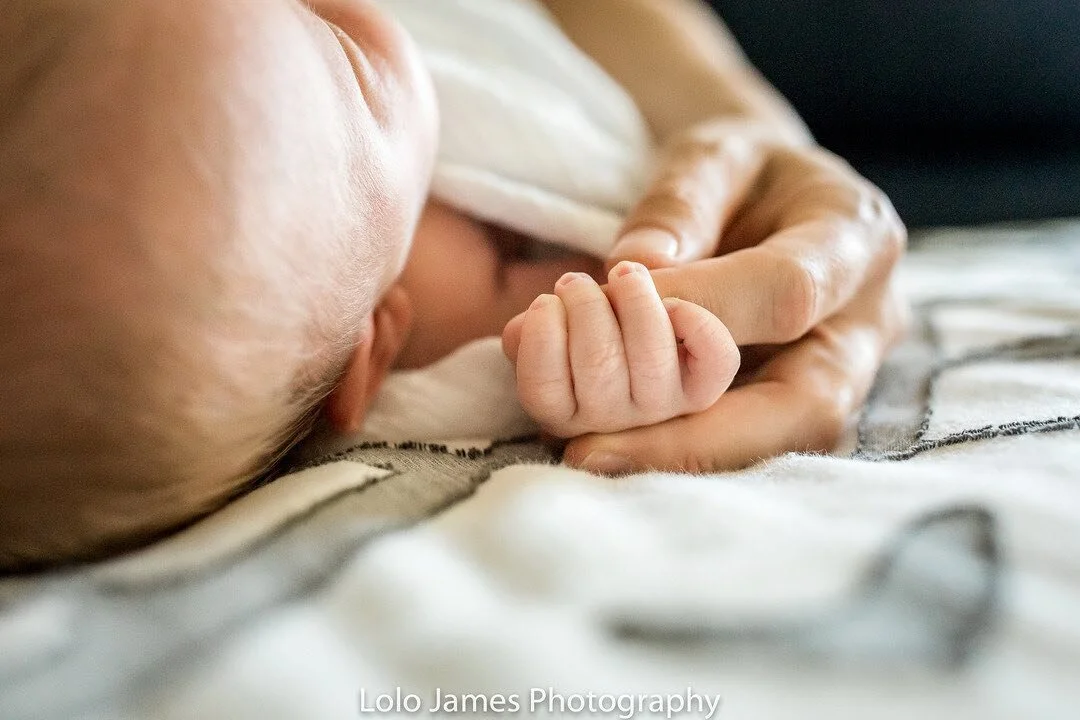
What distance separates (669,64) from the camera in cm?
93

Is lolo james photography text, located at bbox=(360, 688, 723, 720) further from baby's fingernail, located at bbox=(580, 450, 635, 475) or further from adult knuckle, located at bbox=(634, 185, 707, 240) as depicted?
adult knuckle, located at bbox=(634, 185, 707, 240)

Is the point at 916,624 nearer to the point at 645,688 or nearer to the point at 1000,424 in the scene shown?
the point at 645,688

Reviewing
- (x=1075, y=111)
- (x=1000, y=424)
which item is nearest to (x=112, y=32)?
(x=1000, y=424)

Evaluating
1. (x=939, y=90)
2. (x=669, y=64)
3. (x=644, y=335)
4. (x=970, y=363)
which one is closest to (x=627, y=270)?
(x=644, y=335)

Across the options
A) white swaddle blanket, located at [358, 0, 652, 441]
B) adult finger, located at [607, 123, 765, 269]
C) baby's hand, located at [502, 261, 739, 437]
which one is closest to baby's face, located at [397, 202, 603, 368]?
white swaddle blanket, located at [358, 0, 652, 441]

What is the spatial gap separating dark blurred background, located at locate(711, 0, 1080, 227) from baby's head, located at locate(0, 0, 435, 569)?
3.13 ft

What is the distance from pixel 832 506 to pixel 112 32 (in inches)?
15.9

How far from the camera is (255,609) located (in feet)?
1.08

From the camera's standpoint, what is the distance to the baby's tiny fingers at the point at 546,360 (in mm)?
427

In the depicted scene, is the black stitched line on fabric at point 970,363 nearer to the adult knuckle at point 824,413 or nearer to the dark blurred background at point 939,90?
the adult knuckle at point 824,413

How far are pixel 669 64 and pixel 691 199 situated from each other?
397mm

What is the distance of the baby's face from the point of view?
66 centimetres

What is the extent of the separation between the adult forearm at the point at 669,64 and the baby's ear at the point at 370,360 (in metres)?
0.42

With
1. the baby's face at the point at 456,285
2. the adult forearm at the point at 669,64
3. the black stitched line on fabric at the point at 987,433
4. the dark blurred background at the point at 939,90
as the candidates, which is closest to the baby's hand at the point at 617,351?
the black stitched line on fabric at the point at 987,433
